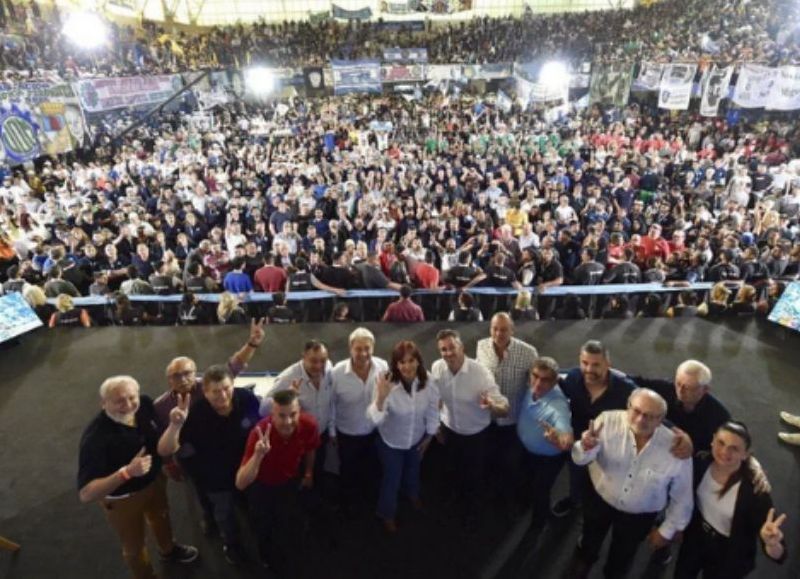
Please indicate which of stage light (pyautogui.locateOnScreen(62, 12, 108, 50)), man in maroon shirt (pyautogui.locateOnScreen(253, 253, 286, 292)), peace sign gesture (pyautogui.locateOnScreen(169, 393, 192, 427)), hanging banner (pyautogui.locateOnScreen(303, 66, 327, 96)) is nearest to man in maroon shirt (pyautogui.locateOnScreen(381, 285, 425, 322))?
man in maroon shirt (pyautogui.locateOnScreen(253, 253, 286, 292))

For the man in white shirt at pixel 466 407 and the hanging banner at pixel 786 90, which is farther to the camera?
the hanging banner at pixel 786 90

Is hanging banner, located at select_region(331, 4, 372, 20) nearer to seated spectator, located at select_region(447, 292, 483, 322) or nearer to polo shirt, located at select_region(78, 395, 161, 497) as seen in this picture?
seated spectator, located at select_region(447, 292, 483, 322)

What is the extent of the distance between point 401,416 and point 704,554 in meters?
1.68

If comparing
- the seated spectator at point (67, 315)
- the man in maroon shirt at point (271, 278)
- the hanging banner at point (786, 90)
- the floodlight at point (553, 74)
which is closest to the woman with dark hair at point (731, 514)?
the man in maroon shirt at point (271, 278)

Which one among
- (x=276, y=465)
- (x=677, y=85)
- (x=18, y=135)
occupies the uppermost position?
(x=677, y=85)

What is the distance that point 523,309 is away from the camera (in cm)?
562

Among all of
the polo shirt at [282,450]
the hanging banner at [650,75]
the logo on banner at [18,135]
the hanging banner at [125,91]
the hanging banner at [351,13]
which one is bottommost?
the polo shirt at [282,450]

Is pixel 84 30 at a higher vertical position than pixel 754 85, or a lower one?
higher

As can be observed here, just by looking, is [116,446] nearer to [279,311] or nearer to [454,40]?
[279,311]

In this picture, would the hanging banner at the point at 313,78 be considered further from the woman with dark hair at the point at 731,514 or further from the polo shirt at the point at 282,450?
the woman with dark hair at the point at 731,514

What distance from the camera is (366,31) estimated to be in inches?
1093

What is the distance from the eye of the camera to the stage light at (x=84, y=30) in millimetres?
16391

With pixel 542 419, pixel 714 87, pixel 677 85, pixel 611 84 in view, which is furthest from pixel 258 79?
pixel 542 419

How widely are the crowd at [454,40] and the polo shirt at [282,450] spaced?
642 inches
